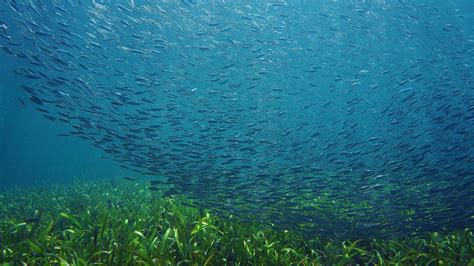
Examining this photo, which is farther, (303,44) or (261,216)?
(303,44)

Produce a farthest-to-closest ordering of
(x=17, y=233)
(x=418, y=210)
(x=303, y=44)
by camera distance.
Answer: (x=303, y=44)
(x=418, y=210)
(x=17, y=233)

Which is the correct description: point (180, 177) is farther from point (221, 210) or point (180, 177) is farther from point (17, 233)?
point (17, 233)

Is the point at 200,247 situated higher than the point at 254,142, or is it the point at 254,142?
the point at 254,142

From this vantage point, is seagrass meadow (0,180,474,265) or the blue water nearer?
seagrass meadow (0,180,474,265)

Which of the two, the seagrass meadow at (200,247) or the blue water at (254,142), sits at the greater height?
the blue water at (254,142)

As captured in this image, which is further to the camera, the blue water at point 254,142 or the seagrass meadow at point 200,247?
the blue water at point 254,142

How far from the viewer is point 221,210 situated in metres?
7.18

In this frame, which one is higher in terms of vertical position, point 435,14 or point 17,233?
point 435,14

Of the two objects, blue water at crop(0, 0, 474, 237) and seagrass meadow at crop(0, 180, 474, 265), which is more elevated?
blue water at crop(0, 0, 474, 237)

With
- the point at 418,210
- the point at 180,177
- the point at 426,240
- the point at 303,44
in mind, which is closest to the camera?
the point at 426,240

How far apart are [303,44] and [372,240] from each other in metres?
24.0

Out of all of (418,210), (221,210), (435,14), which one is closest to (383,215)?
(418,210)

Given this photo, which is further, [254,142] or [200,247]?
[254,142]

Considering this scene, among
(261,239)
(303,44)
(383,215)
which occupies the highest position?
(303,44)
